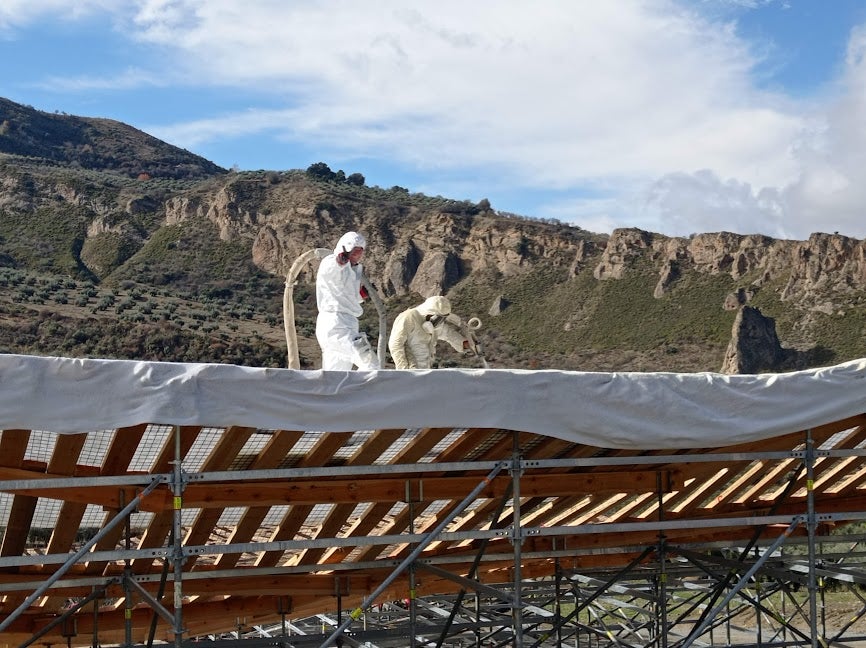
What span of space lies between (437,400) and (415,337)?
3.99 m

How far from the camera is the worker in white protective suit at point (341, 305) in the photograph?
10008mm

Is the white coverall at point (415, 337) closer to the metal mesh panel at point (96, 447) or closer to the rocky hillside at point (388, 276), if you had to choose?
the metal mesh panel at point (96, 447)

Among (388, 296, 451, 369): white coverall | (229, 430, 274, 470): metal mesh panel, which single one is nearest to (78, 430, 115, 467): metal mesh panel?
(229, 430, 274, 470): metal mesh panel

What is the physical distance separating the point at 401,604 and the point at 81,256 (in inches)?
1776

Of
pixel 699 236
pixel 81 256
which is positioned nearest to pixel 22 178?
pixel 81 256

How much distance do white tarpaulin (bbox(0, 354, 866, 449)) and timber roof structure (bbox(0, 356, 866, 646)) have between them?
1 centimetres

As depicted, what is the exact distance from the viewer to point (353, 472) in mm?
7141

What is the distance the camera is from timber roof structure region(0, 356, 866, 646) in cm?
645

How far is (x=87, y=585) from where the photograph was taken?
7918 millimetres

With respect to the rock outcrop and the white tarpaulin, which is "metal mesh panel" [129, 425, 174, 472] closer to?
the white tarpaulin

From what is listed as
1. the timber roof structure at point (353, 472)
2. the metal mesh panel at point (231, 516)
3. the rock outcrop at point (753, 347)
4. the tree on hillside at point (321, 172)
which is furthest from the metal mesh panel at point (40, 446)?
the tree on hillside at point (321, 172)

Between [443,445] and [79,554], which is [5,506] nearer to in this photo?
[79,554]

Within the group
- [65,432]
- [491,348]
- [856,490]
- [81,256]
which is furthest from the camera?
[81,256]

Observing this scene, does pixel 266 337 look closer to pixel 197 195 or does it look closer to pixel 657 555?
pixel 197 195
